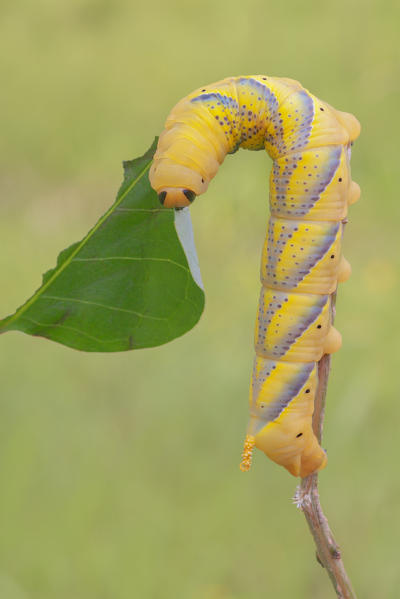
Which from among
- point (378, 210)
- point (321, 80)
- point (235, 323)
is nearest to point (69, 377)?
point (235, 323)

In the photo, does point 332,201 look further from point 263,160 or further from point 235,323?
point 263,160

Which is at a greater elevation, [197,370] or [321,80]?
[321,80]

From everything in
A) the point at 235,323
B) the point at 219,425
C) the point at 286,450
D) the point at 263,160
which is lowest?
the point at 219,425

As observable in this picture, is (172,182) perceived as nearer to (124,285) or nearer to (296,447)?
(124,285)

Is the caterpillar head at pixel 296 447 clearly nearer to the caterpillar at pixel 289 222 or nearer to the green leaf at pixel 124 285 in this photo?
the caterpillar at pixel 289 222

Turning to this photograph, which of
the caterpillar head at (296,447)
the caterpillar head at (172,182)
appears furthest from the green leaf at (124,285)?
the caterpillar head at (296,447)

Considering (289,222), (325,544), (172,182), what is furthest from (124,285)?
(325,544)

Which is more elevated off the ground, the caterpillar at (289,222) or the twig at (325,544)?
the caterpillar at (289,222)
